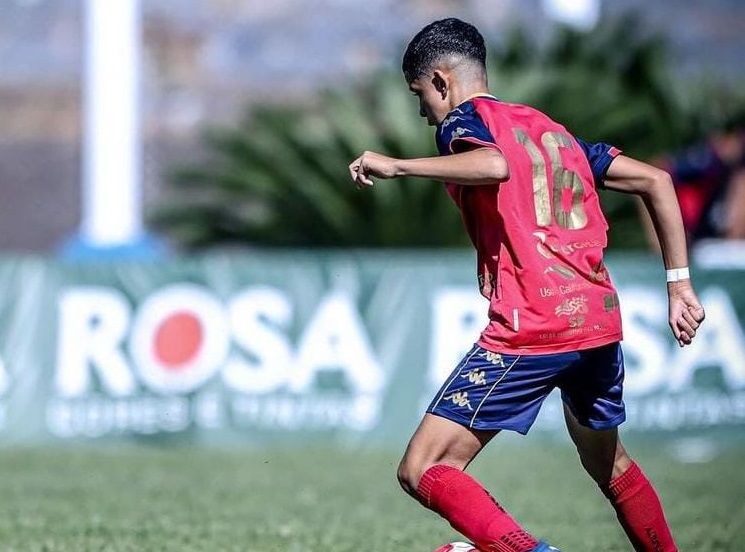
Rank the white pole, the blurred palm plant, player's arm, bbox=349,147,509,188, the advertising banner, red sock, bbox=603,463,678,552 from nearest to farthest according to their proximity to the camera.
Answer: player's arm, bbox=349,147,509,188 → red sock, bbox=603,463,678,552 → the advertising banner → the white pole → the blurred palm plant

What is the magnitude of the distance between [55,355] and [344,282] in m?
2.65

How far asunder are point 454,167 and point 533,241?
441 millimetres

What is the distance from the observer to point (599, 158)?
495 cm

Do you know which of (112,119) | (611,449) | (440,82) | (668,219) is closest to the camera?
(440,82)

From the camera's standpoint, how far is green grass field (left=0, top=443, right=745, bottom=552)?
6.66 m

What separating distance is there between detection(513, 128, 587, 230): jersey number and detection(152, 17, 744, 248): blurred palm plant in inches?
533

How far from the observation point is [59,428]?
1237 centimetres

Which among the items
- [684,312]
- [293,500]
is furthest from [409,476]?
[293,500]

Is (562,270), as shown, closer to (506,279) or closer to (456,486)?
(506,279)

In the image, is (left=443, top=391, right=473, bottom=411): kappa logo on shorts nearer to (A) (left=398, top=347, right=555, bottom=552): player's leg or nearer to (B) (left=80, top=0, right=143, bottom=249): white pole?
(A) (left=398, top=347, right=555, bottom=552): player's leg

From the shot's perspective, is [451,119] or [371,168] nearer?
[371,168]

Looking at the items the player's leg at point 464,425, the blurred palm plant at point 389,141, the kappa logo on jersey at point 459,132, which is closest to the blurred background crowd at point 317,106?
the blurred palm plant at point 389,141

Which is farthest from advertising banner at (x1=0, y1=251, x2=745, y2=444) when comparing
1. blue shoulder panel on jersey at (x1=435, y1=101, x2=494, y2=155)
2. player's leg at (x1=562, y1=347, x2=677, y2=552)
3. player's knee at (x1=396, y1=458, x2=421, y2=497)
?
blue shoulder panel on jersey at (x1=435, y1=101, x2=494, y2=155)

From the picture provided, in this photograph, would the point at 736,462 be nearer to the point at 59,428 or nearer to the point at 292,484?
the point at 292,484
